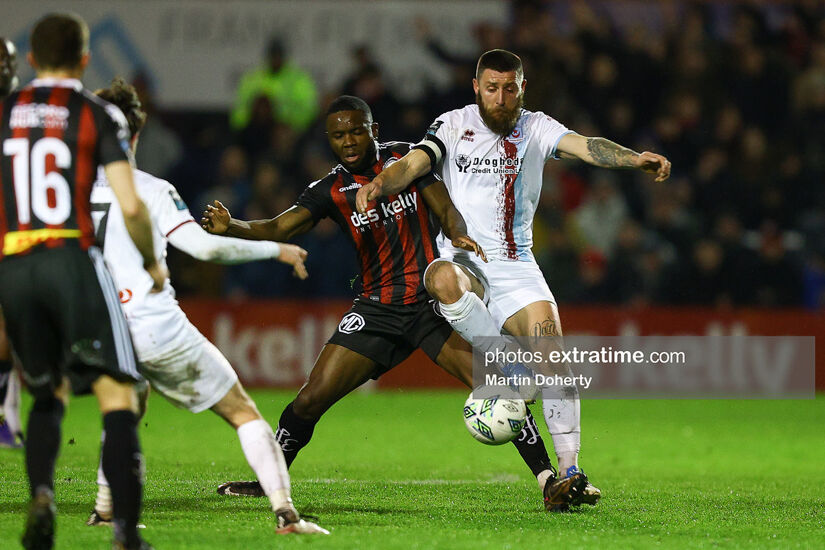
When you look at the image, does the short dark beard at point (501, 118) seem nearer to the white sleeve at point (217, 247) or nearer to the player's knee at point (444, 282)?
the player's knee at point (444, 282)

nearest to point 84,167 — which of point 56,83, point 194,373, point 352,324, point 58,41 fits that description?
point 56,83

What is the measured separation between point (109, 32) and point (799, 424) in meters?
10.2

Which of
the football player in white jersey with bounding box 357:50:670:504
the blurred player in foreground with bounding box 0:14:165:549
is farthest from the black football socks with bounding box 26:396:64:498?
the football player in white jersey with bounding box 357:50:670:504

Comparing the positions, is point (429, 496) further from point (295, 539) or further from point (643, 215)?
point (643, 215)

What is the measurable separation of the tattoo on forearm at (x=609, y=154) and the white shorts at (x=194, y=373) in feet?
8.43

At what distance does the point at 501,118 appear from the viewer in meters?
6.96

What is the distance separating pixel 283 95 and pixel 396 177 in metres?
9.19

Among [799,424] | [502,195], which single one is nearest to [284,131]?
[799,424]

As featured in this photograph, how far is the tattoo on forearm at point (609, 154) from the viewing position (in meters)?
6.67

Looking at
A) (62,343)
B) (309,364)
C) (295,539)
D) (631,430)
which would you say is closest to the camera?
(62,343)

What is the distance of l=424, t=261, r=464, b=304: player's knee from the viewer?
21.6 feet

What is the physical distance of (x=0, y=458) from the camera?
8234 mm

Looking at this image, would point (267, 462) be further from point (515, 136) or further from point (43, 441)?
point (515, 136)

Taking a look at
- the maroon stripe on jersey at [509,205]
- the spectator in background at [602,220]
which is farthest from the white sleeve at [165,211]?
the spectator in background at [602,220]
